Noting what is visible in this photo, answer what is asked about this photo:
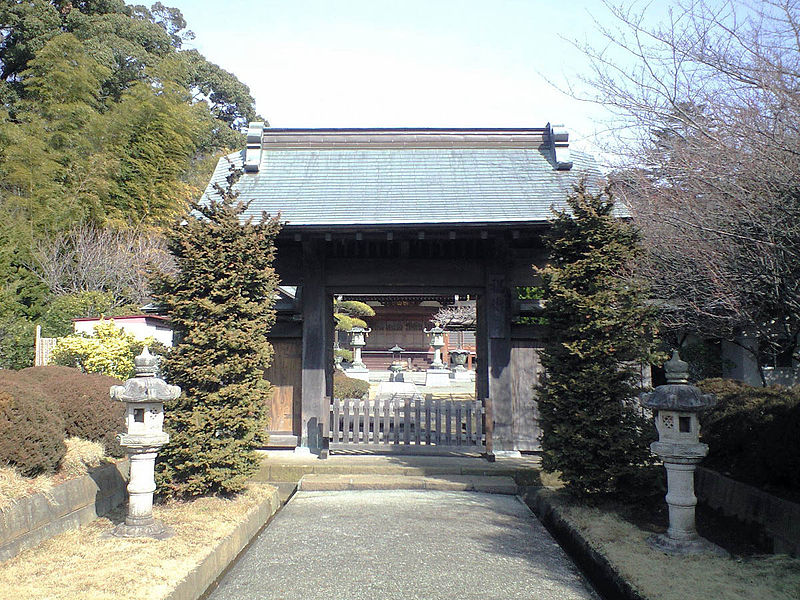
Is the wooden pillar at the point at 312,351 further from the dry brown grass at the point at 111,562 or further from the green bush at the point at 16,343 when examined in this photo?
the green bush at the point at 16,343

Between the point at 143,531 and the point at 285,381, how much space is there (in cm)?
430

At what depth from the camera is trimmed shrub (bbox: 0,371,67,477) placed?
5098mm

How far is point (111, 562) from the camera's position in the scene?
4637 millimetres

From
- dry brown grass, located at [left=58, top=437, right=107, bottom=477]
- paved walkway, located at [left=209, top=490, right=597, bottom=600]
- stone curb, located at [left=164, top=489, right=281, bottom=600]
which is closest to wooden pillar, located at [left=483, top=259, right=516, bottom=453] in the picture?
paved walkway, located at [left=209, top=490, right=597, bottom=600]

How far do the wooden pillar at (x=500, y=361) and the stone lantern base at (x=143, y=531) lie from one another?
4982 millimetres

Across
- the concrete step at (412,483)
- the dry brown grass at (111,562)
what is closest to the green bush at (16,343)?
the concrete step at (412,483)

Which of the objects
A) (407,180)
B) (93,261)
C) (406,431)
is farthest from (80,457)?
(93,261)

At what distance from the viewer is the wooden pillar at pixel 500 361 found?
354 inches

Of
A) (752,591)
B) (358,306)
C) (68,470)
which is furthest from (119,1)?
(752,591)

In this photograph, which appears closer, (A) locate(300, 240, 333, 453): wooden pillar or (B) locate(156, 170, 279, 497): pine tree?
(B) locate(156, 170, 279, 497): pine tree

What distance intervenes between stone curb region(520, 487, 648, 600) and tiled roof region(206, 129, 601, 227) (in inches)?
144

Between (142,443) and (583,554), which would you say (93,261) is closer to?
(142,443)

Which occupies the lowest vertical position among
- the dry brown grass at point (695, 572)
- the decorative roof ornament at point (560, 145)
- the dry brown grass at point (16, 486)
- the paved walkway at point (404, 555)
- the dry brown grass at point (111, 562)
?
the paved walkway at point (404, 555)

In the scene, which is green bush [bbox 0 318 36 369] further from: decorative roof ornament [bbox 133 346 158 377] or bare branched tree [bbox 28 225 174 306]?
decorative roof ornament [bbox 133 346 158 377]
